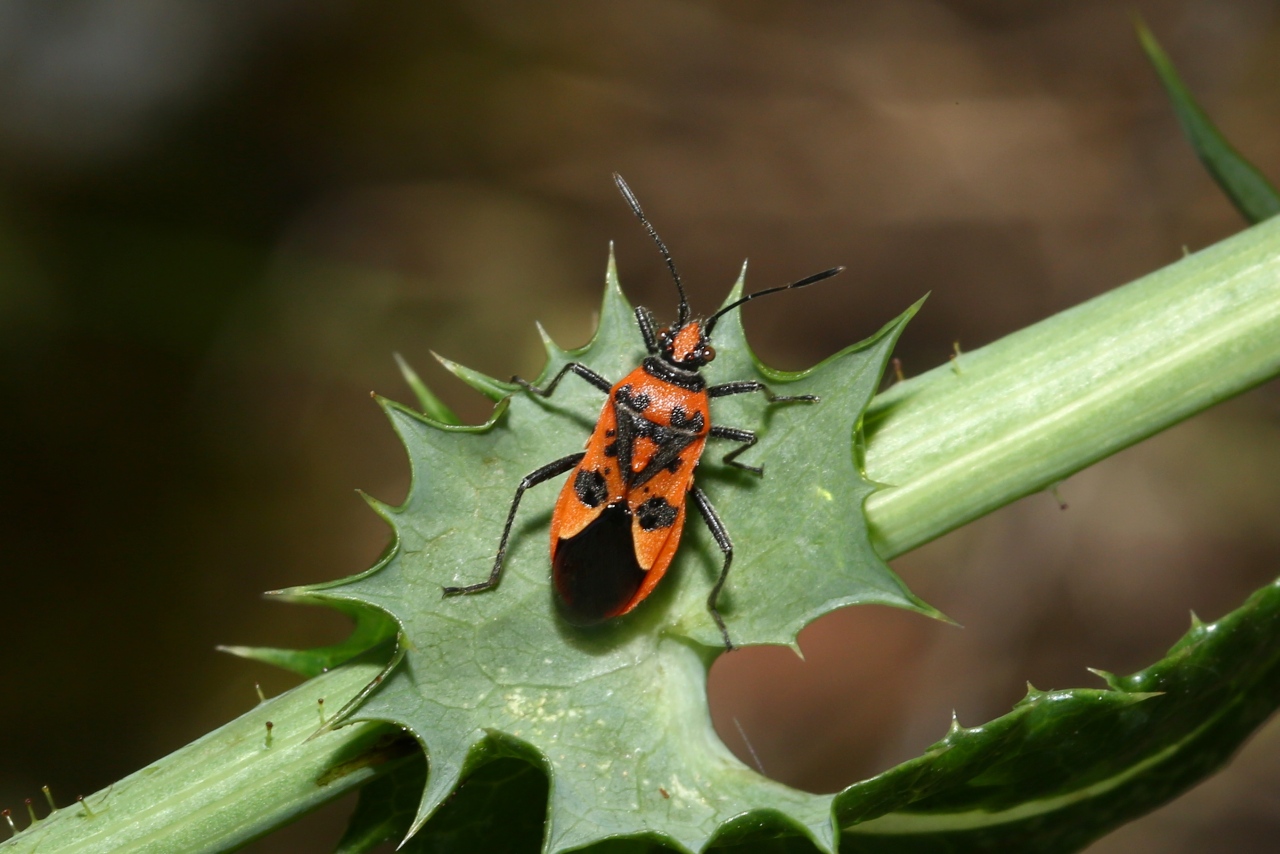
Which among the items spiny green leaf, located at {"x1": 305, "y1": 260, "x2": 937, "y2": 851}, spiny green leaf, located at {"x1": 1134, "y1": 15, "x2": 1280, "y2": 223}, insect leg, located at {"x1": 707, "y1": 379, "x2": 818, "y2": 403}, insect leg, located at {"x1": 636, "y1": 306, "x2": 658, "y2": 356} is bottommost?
spiny green leaf, located at {"x1": 305, "y1": 260, "x2": 937, "y2": 851}

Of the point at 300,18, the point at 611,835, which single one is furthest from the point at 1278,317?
the point at 300,18

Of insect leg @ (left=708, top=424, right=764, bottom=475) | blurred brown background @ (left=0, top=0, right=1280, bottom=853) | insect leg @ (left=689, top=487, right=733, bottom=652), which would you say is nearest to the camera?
insect leg @ (left=689, top=487, right=733, bottom=652)

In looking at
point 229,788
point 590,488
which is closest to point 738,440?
point 590,488

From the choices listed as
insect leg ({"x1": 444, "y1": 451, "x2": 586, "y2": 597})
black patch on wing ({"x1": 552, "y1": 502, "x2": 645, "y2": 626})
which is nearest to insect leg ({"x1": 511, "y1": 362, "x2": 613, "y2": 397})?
insect leg ({"x1": 444, "y1": 451, "x2": 586, "y2": 597})

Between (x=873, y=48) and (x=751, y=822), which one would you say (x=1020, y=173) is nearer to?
(x=873, y=48)

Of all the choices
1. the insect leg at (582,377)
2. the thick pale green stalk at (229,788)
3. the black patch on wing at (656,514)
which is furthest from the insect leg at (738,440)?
the thick pale green stalk at (229,788)

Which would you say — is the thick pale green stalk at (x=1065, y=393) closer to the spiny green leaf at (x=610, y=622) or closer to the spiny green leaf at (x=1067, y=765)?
the spiny green leaf at (x=610, y=622)

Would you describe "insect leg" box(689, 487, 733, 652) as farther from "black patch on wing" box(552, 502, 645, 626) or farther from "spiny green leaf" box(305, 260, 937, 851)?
"black patch on wing" box(552, 502, 645, 626)
